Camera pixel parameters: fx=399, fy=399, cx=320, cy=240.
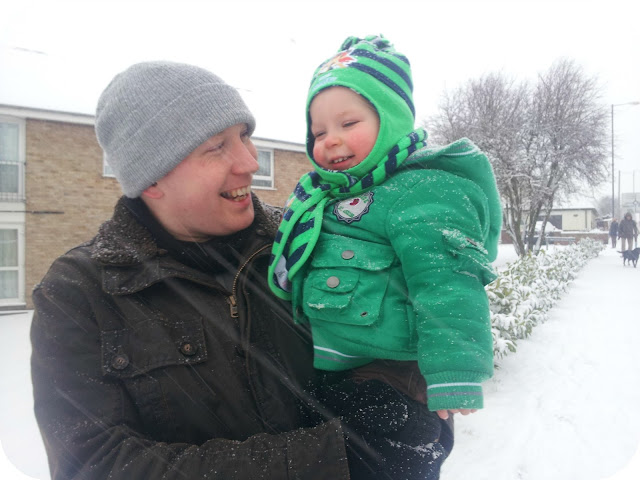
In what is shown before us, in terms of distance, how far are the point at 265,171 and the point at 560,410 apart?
33.0 ft

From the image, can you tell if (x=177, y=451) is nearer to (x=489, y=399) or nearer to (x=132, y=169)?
(x=132, y=169)

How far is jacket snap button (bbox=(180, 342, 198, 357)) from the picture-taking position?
46.1 inches

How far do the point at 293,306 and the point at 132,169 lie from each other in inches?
29.7

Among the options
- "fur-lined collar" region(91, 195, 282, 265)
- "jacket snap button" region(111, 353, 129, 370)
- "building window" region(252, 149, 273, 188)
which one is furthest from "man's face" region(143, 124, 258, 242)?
"building window" region(252, 149, 273, 188)

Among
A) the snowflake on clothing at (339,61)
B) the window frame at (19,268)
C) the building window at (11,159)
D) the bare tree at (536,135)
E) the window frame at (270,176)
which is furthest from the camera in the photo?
the bare tree at (536,135)

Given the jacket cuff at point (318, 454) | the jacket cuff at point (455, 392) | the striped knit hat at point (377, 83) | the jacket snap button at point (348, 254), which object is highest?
the striped knit hat at point (377, 83)

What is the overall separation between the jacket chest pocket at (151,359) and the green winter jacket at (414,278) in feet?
1.27

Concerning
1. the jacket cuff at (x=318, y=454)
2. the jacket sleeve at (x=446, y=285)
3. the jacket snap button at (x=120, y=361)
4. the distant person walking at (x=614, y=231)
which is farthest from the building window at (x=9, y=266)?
the distant person walking at (x=614, y=231)

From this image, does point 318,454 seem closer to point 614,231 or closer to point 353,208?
point 353,208

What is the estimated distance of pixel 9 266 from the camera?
985 centimetres

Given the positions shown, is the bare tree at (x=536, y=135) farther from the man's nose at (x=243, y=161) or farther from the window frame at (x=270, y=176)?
the man's nose at (x=243, y=161)

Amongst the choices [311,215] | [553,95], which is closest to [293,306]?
[311,215]

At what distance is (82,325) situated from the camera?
110 centimetres

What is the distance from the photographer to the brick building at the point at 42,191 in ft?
31.2
